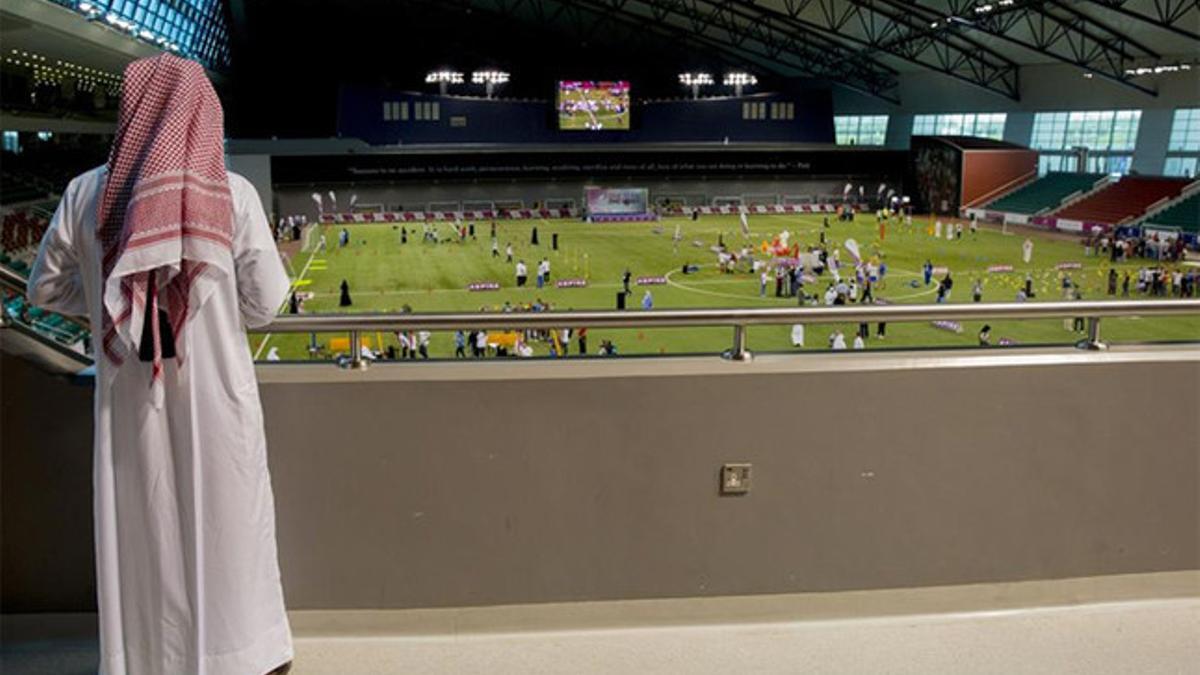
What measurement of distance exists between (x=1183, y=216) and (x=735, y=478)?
4039 centimetres

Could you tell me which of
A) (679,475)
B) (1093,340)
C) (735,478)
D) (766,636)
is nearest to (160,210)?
(679,475)

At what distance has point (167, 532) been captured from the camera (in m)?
2.58

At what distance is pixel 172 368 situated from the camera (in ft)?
8.23

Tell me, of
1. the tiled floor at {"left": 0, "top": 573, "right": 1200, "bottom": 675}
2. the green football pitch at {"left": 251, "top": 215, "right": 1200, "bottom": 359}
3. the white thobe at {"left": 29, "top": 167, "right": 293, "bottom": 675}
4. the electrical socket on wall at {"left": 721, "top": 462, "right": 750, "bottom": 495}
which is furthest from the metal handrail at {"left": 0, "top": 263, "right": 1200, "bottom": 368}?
the green football pitch at {"left": 251, "top": 215, "right": 1200, "bottom": 359}

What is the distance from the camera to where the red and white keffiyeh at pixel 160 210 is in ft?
7.95

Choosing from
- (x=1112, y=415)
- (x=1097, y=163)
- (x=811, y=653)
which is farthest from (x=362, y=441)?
(x=1097, y=163)

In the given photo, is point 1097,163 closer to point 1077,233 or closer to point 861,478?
point 1077,233

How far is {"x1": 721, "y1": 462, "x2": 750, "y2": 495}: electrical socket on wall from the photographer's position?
3.48 meters

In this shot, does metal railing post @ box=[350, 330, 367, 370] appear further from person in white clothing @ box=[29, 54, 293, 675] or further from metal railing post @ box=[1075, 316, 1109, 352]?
metal railing post @ box=[1075, 316, 1109, 352]

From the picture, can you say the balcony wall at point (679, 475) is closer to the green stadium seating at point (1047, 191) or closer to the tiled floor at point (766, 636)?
the tiled floor at point (766, 636)

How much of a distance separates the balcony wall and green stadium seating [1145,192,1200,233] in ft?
126

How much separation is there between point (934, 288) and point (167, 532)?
2823cm

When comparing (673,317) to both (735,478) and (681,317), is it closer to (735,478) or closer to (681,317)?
(681,317)

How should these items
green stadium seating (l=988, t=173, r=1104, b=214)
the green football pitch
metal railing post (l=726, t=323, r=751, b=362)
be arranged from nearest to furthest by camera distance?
metal railing post (l=726, t=323, r=751, b=362), the green football pitch, green stadium seating (l=988, t=173, r=1104, b=214)
